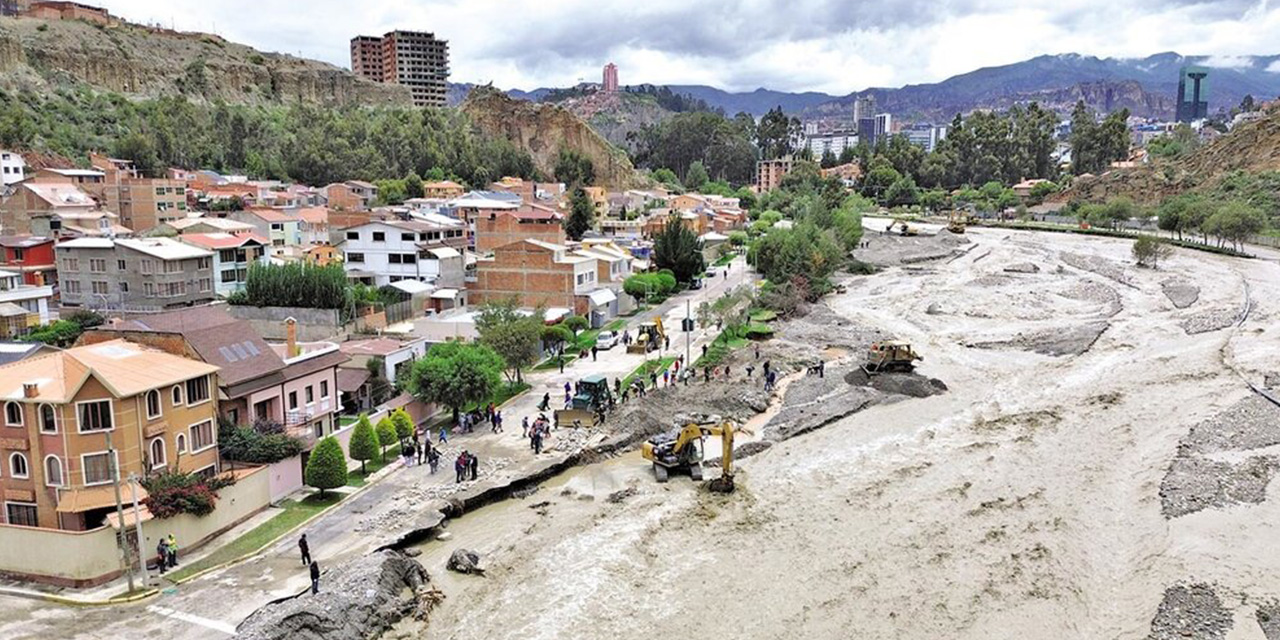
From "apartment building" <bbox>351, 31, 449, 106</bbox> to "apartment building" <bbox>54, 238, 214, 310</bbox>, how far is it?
443ft

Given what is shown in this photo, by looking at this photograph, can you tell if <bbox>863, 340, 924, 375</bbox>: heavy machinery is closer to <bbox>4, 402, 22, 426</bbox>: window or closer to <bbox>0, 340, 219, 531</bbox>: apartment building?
<bbox>0, 340, 219, 531</bbox>: apartment building

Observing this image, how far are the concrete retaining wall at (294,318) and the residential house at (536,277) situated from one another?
30.5ft

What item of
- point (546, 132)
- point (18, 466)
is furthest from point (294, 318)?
point (546, 132)

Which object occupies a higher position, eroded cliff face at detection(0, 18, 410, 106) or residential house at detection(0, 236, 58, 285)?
eroded cliff face at detection(0, 18, 410, 106)

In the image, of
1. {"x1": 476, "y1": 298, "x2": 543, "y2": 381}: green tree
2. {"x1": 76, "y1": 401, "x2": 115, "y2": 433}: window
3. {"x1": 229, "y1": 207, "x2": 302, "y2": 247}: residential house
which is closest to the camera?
{"x1": 76, "y1": 401, "x2": 115, "y2": 433}: window

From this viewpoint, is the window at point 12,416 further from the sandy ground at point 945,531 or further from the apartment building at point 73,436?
the sandy ground at point 945,531

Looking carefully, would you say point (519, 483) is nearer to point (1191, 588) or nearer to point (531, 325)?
point (531, 325)

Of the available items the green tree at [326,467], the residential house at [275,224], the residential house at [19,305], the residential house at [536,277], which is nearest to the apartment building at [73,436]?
the green tree at [326,467]

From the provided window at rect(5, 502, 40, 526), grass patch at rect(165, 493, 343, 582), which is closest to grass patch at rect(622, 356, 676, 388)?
grass patch at rect(165, 493, 343, 582)

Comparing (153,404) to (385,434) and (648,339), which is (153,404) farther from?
(648,339)

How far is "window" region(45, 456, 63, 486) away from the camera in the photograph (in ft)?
62.5

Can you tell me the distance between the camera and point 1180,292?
5475cm

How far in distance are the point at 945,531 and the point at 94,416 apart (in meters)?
19.8

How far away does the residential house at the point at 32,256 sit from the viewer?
46.1 metres
